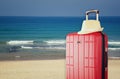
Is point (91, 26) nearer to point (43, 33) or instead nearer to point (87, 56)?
point (87, 56)

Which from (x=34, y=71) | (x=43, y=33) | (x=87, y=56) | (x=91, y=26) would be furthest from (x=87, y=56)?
(x=43, y=33)

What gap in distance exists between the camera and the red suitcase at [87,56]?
2.52 m

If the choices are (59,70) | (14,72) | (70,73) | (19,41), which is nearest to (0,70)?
(14,72)

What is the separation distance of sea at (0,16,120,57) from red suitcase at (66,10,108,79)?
167 inches

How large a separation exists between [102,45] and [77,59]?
0.24m

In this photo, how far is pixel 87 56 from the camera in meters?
2.56

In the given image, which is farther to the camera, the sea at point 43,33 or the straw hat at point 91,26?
the sea at point 43,33

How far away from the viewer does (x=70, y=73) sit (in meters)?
2.66

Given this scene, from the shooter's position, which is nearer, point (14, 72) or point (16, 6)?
point (14, 72)

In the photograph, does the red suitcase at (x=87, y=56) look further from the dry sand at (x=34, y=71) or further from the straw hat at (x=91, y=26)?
the dry sand at (x=34, y=71)

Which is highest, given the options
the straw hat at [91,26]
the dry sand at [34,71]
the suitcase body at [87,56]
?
the straw hat at [91,26]

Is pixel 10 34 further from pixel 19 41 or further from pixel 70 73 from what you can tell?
pixel 70 73

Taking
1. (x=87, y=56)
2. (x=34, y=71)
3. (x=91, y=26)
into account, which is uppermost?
(x=91, y=26)

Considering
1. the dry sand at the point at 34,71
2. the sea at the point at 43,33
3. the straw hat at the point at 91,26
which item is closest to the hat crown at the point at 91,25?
the straw hat at the point at 91,26
